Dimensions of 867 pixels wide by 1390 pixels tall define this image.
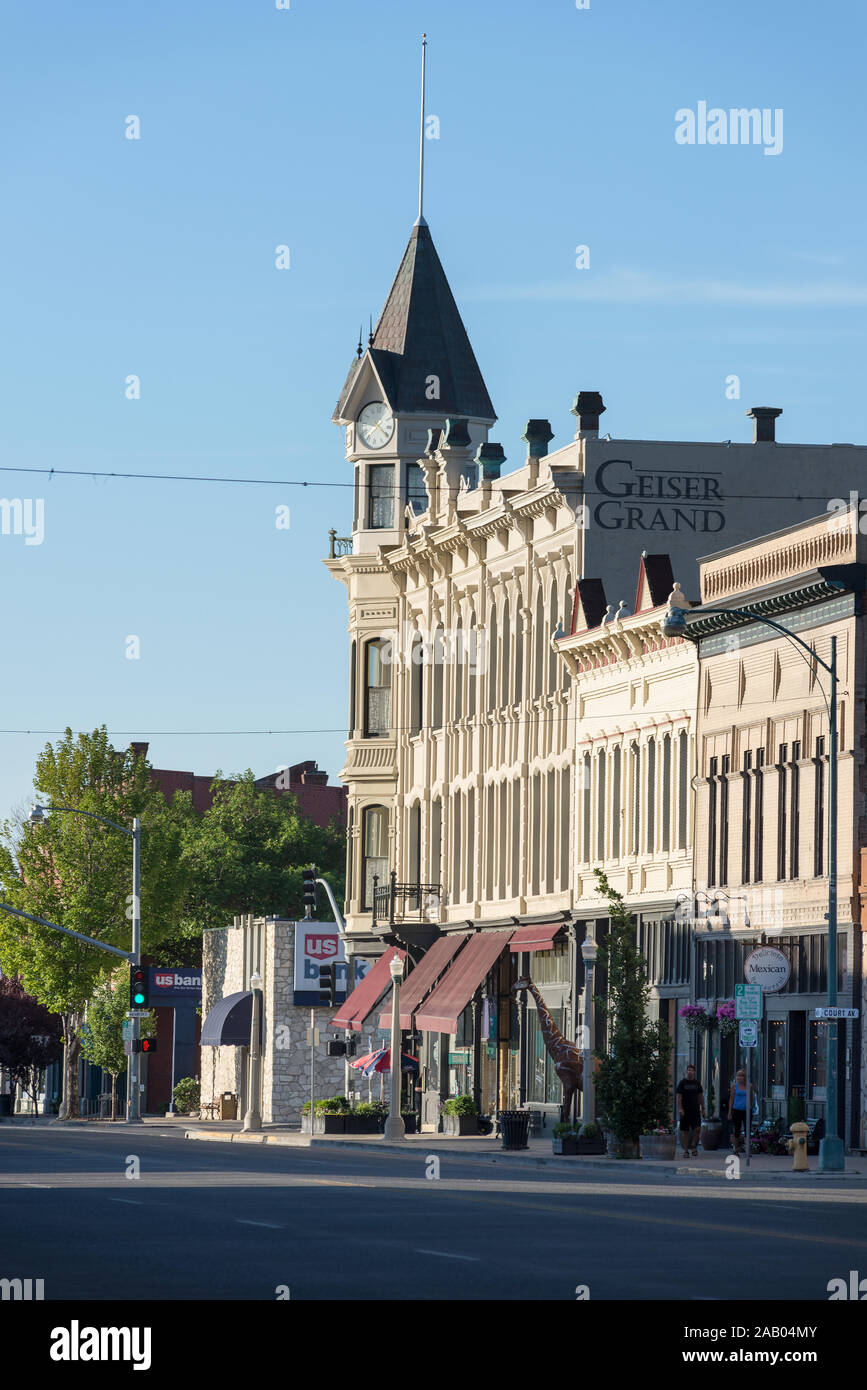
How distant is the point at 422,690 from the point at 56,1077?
141 feet

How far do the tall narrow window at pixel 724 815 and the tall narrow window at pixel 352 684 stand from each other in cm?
2190

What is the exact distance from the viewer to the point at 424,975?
65.5 metres

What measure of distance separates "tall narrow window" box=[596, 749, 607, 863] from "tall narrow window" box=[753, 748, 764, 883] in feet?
26.7

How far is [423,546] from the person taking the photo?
66.9 m

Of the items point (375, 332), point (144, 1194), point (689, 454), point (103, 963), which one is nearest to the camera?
point (144, 1194)

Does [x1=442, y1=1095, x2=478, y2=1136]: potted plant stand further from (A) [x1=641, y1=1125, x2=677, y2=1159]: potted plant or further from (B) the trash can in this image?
(A) [x1=641, y1=1125, x2=677, y2=1159]: potted plant

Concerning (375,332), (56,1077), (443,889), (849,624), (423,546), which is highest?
(375,332)

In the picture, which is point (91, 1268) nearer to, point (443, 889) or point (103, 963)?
point (443, 889)

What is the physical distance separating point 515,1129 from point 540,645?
52.4ft

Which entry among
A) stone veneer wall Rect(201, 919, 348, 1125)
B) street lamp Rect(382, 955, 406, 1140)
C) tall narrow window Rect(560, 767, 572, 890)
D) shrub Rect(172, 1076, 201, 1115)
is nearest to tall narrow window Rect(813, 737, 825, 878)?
street lamp Rect(382, 955, 406, 1140)

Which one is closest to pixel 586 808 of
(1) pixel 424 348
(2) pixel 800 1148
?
(1) pixel 424 348

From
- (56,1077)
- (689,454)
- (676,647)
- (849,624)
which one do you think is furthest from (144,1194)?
(56,1077)

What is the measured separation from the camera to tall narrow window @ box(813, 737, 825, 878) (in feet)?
150

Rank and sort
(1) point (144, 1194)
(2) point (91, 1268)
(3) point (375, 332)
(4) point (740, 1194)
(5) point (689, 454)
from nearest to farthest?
(2) point (91, 1268) → (1) point (144, 1194) → (4) point (740, 1194) → (5) point (689, 454) → (3) point (375, 332)
